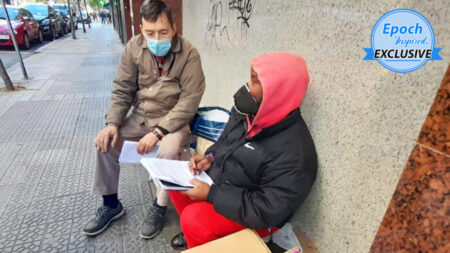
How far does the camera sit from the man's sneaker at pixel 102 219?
2002mm

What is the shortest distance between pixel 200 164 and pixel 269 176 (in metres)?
0.57

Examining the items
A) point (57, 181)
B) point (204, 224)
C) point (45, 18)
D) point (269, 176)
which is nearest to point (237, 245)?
point (204, 224)

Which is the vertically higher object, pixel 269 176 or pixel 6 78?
pixel 269 176

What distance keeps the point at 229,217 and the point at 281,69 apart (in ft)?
2.68

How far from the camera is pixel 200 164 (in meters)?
1.75

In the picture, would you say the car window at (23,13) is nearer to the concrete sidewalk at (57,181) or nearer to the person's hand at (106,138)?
the concrete sidewalk at (57,181)

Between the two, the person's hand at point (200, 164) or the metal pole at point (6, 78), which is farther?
the metal pole at point (6, 78)

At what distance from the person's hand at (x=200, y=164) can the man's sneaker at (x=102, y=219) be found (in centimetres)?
88

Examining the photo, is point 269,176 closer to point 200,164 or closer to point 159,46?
point 200,164

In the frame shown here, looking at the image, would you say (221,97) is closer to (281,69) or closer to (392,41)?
(281,69)

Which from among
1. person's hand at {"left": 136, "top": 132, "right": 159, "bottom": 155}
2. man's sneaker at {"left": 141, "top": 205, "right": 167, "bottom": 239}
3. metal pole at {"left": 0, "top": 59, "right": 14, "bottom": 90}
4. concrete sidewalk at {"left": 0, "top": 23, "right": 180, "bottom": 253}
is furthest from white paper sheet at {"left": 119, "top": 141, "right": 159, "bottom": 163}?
metal pole at {"left": 0, "top": 59, "right": 14, "bottom": 90}

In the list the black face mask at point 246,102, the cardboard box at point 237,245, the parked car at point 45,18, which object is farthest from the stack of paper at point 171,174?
the parked car at point 45,18

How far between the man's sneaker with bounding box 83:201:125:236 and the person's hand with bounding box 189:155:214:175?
884mm

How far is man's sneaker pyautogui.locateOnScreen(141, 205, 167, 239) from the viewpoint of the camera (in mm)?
2012
